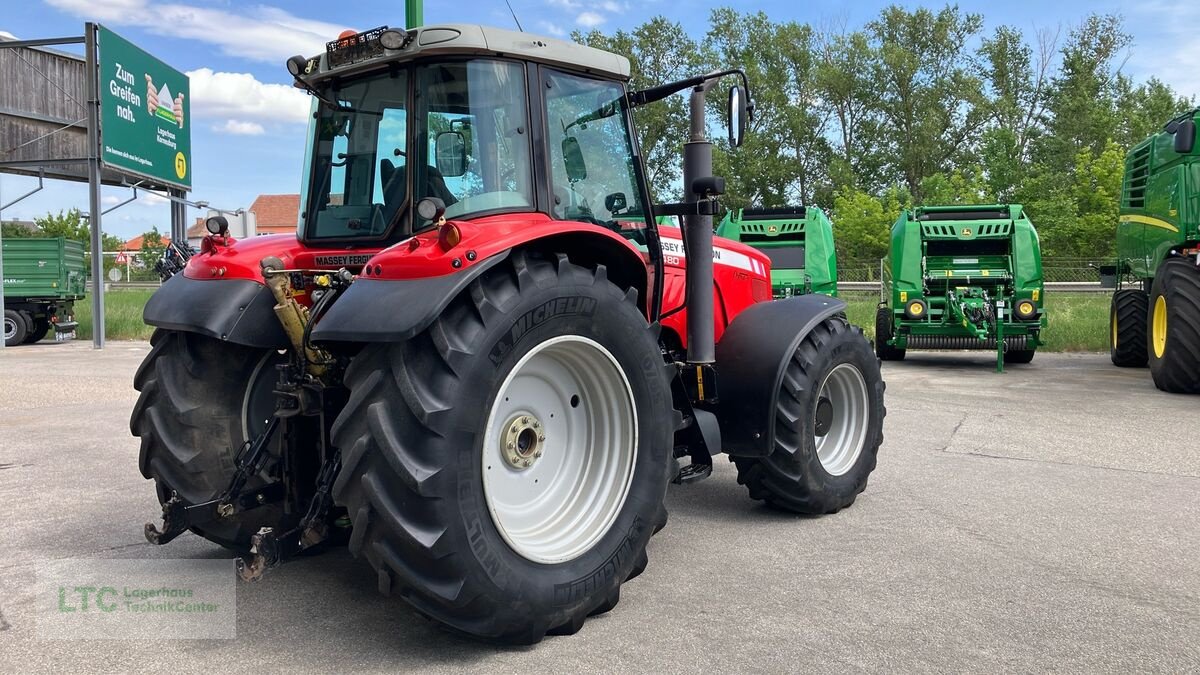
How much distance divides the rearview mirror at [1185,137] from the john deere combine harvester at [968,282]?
337 centimetres

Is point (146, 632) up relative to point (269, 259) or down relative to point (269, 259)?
down

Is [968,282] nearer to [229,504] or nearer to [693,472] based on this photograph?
[693,472]

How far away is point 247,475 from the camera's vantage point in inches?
144

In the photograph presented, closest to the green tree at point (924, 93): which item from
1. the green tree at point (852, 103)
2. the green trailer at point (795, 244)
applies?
the green tree at point (852, 103)

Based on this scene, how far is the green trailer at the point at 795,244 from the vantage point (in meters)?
15.0

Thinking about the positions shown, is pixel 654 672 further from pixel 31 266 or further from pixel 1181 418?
pixel 31 266

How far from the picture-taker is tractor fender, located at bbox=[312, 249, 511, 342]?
9.73ft

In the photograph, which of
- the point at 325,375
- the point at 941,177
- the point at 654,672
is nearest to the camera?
the point at 654,672

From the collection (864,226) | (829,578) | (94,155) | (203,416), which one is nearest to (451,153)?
(203,416)

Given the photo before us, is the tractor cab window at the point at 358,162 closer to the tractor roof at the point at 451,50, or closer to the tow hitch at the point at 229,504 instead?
the tractor roof at the point at 451,50

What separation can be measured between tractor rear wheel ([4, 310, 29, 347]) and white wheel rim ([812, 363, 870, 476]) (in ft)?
60.9

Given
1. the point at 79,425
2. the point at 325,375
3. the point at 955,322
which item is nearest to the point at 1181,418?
the point at 955,322

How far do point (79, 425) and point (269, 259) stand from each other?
18.8 feet

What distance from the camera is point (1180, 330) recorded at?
9.66m
